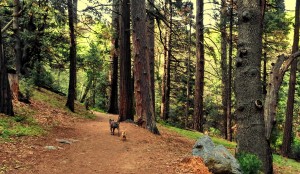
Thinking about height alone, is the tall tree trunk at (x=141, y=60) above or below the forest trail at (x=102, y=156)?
above

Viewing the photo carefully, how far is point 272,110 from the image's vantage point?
8414 millimetres

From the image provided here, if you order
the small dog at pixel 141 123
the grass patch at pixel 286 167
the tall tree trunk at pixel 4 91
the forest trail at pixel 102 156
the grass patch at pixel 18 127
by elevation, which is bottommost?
the grass patch at pixel 286 167

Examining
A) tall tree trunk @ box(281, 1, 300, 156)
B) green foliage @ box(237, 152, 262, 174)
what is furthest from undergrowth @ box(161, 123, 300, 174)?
green foliage @ box(237, 152, 262, 174)

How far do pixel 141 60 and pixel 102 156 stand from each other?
5.73 metres

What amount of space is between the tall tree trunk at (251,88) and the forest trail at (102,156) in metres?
1.79

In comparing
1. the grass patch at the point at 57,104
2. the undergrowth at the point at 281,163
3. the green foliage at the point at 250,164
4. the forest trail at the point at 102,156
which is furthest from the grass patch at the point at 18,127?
the undergrowth at the point at 281,163

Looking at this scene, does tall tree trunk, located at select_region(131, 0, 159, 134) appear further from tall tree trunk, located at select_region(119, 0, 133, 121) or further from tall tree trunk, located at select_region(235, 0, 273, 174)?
tall tree trunk, located at select_region(235, 0, 273, 174)

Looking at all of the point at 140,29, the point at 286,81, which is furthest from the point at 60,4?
the point at 286,81

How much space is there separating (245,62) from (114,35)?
43.9ft

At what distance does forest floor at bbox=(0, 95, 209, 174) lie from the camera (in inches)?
→ 283

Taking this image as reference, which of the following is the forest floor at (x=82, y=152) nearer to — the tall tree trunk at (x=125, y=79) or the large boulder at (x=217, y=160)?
the large boulder at (x=217, y=160)

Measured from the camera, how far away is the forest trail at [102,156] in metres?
7.23

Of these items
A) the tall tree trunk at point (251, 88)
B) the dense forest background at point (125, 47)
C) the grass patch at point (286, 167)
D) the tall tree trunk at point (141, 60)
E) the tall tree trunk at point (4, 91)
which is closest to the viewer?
the tall tree trunk at point (251, 88)

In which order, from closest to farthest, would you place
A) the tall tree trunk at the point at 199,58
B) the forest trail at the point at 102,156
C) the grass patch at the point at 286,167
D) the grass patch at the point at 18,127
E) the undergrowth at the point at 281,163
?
the forest trail at the point at 102,156
the grass patch at the point at 18,127
the grass patch at the point at 286,167
the undergrowth at the point at 281,163
the tall tree trunk at the point at 199,58
